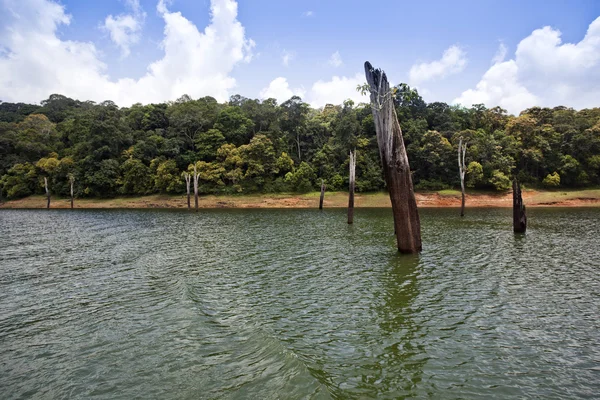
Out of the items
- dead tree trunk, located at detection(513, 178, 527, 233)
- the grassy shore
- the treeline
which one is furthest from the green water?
the treeline

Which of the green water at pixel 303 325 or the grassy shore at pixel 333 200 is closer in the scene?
the green water at pixel 303 325

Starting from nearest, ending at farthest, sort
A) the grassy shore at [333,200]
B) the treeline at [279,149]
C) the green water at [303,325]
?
1. the green water at [303,325]
2. the grassy shore at [333,200]
3. the treeline at [279,149]

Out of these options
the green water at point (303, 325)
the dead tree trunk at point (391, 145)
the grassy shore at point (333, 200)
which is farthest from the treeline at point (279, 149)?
the green water at point (303, 325)

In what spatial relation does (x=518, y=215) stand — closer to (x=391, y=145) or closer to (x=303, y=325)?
(x=391, y=145)

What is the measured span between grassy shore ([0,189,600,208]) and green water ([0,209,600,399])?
42609 millimetres

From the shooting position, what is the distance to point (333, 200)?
61.3 meters

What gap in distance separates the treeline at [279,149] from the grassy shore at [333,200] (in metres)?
2.35

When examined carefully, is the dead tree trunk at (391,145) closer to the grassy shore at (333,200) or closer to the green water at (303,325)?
the green water at (303,325)

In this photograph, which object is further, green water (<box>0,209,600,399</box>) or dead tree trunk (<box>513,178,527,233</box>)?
dead tree trunk (<box>513,178,527,233</box>)

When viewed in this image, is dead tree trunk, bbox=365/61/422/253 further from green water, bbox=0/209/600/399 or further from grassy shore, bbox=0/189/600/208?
grassy shore, bbox=0/189/600/208

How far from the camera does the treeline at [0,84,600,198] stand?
63.2 metres

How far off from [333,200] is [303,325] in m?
52.8

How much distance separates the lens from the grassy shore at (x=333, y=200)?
56000mm

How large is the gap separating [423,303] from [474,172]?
182 ft
